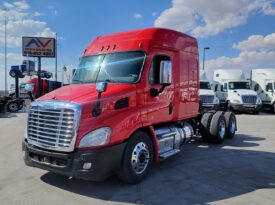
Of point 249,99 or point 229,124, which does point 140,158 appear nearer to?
point 229,124

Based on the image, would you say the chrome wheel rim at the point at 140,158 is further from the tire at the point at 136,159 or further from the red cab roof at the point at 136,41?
the red cab roof at the point at 136,41

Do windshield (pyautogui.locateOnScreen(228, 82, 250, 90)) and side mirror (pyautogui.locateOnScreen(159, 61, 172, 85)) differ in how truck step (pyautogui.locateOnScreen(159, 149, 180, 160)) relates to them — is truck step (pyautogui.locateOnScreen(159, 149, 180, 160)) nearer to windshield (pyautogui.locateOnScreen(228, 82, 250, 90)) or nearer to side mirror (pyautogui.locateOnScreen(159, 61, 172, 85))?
side mirror (pyautogui.locateOnScreen(159, 61, 172, 85))

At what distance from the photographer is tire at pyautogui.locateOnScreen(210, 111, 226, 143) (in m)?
9.85

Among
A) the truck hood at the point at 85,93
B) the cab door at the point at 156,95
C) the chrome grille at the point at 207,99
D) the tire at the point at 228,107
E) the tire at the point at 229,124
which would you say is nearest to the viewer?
the truck hood at the point at 85,93

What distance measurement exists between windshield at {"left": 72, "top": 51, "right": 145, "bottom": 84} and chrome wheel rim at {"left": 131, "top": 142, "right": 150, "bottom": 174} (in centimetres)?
132

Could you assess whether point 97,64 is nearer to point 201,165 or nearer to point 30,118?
point 30,118

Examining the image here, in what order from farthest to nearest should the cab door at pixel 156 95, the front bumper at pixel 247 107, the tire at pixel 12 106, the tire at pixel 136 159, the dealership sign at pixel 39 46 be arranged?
1. the dealership sign at pixel 39 46
2. the tire at pixel 12 106
3. the front bumper at pixel 247 107
4. the cab door at pixel 156 95
5. the tire at pixel 136 159

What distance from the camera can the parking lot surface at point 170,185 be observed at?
5.09 metres

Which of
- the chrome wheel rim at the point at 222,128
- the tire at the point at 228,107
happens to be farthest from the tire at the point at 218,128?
the tire at the point at 228,107

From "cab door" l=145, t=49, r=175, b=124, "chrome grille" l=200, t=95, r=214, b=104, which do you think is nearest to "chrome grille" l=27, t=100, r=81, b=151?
"cab door" l=145, t=49, r=175, b=124

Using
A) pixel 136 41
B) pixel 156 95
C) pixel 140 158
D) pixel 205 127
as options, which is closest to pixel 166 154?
pixel 140 158

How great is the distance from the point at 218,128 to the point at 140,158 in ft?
15.5

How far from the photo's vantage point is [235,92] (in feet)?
76.2

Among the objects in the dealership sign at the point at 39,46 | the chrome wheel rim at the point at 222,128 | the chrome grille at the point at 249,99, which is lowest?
the chrome wheel rim at the point at 222,128
